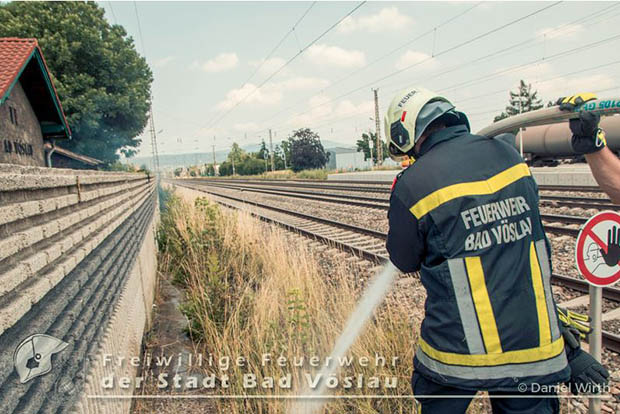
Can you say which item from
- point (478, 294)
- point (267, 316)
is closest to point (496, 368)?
point (478, 294)

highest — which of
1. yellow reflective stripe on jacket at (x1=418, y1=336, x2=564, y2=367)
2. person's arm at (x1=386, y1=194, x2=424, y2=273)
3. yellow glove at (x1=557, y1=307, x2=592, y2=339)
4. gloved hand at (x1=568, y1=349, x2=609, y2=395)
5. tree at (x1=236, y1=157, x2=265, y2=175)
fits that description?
tree at (x1=236, y1=157, x2=265, y2=175)

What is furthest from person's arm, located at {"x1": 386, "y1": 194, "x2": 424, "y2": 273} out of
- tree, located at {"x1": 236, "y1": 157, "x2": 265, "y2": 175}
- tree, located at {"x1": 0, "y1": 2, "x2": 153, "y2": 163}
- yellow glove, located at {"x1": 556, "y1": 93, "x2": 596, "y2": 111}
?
tree, located at {"x1": 236, "y1": 157, "x2": 265, "y2": 175}

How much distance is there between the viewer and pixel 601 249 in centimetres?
239

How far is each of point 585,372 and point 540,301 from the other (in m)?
0.68

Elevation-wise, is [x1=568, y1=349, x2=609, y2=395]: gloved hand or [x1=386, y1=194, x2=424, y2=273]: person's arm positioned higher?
[x1=386, y1=194, x2=424, y2=273]: person's arm

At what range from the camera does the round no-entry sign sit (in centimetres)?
231

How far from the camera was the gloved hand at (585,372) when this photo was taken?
7.00 ft

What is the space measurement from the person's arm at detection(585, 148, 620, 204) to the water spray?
2.25 m

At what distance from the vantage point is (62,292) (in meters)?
1.94

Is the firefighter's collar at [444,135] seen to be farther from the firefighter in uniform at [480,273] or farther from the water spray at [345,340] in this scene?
the water spray at [345,340]

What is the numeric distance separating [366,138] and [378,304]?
84740mm

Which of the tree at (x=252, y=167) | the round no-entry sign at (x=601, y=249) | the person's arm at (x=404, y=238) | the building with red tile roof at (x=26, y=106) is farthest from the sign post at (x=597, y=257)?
the tree at (x=252, y=167)

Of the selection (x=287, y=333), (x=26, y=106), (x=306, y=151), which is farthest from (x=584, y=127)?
(x=306, y=151)

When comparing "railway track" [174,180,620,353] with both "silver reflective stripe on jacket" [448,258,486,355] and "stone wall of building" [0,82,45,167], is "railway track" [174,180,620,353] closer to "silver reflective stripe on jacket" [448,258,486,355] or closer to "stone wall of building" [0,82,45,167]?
"silver reflective stripe on jacket" [448,258,486,355]
